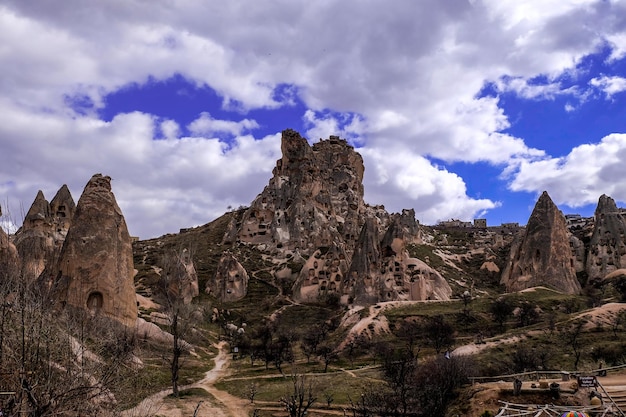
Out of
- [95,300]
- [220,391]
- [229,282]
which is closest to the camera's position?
[220,391]

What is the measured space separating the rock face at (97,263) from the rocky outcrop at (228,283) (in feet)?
109

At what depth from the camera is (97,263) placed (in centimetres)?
3912

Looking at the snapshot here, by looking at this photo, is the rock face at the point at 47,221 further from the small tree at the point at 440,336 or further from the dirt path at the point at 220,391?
the small tree at the point at 440,336

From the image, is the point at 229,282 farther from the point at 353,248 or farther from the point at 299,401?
the point at 299,401

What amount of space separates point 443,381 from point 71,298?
2648 centimetres

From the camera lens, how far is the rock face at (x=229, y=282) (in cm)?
7475

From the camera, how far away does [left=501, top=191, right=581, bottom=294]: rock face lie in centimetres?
7038

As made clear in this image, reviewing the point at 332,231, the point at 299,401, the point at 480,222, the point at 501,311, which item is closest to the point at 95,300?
the point at 299,401

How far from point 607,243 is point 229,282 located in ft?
185

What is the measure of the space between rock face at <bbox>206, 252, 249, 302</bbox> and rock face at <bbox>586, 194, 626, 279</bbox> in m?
51.2

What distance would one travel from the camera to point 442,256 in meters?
101

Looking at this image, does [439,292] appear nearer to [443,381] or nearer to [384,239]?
[384,239]

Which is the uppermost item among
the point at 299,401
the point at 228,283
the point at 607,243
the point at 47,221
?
the point at 47,221

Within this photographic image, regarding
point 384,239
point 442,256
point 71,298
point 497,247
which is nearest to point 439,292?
point 384,239
